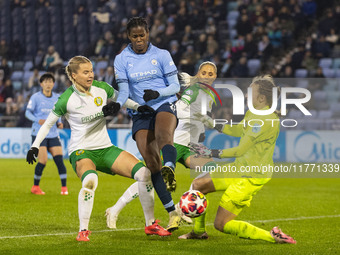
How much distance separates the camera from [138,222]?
8555mm

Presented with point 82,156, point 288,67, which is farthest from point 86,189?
point 288,67

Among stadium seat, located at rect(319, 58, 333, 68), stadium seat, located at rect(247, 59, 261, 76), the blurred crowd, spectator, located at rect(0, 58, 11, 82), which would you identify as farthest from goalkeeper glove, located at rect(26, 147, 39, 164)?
spectator, located at rect(0, 58, 11, 82)

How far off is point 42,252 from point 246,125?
2319 millimetres

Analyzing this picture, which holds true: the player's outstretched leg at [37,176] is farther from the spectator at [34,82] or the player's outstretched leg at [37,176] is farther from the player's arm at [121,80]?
the spectator at [34,82]

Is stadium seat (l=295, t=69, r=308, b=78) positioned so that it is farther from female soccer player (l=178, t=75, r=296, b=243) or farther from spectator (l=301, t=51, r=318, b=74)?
female soccer player (l=178, t=75, r=296, b=243)

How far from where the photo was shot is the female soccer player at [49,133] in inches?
472

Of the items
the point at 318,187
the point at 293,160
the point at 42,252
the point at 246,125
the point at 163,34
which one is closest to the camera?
the point at 42,252

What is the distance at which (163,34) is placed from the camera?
23.8 meters

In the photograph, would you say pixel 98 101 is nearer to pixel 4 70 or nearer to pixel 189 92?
pixel 189 92

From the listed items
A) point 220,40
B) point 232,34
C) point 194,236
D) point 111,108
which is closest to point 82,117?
point 111,108

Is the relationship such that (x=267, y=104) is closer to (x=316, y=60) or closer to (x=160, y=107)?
(x=160, y=107)

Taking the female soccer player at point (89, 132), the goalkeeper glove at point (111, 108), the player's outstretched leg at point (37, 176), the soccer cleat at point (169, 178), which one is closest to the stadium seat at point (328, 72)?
the player's outstretched leg at point (37, 176)

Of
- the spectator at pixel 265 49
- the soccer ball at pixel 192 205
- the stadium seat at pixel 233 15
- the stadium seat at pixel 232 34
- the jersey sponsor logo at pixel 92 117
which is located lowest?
the soccer ball at pixel 192 205

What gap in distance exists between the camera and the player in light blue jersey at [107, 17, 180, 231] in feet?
23.3
